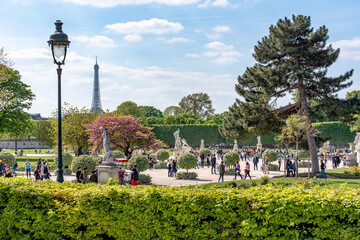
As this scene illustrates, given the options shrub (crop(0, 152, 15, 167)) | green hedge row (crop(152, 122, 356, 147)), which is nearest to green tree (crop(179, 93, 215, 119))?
green hedge row (crop(152, 122, 356, 147))

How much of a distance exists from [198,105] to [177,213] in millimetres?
84884

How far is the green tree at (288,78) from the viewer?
74.5ft

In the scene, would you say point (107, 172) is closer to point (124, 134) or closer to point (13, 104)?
point (124, 134)

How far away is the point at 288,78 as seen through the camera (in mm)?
22984

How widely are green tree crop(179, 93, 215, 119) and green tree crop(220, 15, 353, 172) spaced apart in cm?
6503

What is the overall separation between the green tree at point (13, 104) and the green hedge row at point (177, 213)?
2947 centimetres

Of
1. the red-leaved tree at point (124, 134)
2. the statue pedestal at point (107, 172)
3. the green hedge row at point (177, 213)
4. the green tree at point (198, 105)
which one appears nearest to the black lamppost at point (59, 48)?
the green hedge row at point (177, 213)

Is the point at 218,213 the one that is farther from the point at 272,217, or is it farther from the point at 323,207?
the point at 323,207

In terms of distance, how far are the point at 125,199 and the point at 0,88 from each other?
32.4 m

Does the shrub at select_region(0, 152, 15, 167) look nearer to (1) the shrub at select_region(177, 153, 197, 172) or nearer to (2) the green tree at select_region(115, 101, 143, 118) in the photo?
(1) the shrub at select_region(177, 153, 197, 172)

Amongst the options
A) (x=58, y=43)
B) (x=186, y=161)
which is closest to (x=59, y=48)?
(x=58, y=43)

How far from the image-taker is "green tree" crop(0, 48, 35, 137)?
111ft

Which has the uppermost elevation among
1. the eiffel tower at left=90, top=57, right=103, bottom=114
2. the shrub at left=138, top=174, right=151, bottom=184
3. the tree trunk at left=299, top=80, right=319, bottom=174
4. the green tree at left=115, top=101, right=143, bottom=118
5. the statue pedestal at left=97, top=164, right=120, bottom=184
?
the eiffel tower at left=90, top=57, right=103, bottom=114

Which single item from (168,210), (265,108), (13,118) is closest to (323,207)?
(168,210)
